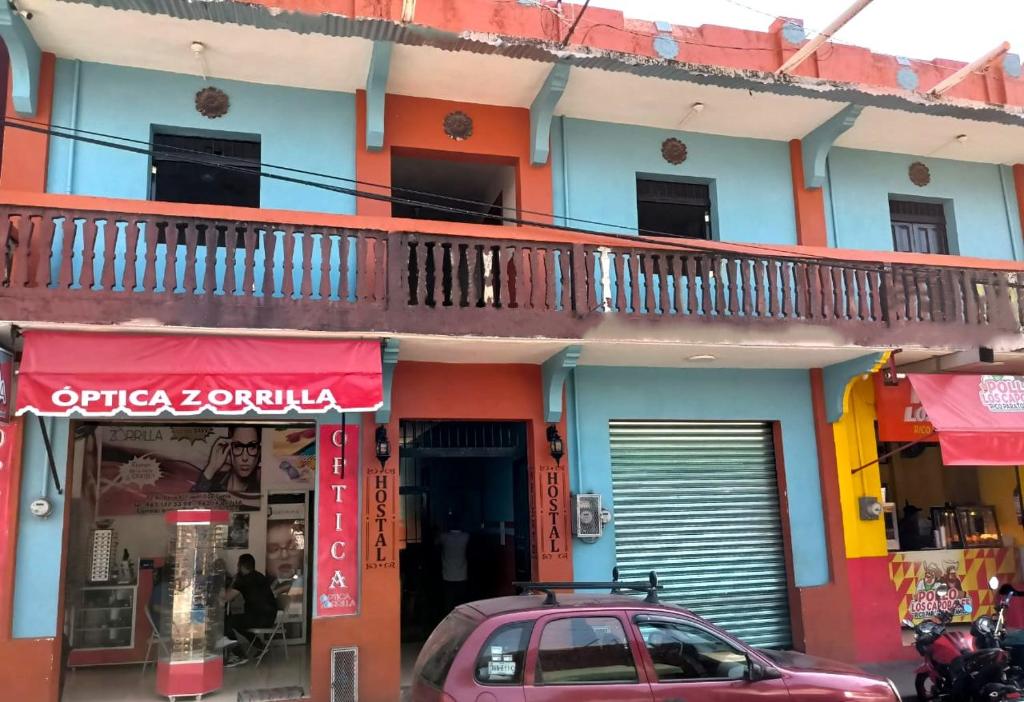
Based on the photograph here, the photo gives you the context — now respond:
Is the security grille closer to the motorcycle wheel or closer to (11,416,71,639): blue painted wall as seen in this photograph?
(11,416,71,639): blue painted wall

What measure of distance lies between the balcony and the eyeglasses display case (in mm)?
2986

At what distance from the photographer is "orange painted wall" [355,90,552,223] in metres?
10.5

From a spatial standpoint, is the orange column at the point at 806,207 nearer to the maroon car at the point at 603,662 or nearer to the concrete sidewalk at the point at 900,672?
the concrete sidewalk at the point at 900,672

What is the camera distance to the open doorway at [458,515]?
1107 cm

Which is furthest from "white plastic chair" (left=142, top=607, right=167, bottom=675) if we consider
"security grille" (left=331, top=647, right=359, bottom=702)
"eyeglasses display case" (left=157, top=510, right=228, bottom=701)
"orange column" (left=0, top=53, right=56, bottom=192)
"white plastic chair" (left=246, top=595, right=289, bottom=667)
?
"orange column" (left=0, top=53, right=56, bottom=192)

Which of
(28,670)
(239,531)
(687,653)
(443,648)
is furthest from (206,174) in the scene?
(687,653)

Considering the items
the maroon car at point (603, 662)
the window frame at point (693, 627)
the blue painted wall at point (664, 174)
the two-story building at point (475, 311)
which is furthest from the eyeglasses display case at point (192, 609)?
the blue painted wall at point (664, 174)

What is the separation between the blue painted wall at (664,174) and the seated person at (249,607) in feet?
22.0

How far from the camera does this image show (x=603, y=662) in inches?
231

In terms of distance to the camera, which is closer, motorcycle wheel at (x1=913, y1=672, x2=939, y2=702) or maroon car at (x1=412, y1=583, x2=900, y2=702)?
maroon car at (x1=412, y1=583, x2=900, y2=702)

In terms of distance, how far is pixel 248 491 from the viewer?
12453 mm

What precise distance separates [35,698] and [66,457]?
97.9 inches

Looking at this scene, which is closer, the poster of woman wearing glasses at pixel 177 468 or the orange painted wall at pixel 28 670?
the orange painted wall at pixel 28 670

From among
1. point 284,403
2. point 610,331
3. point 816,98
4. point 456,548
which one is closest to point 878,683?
point 610,331
